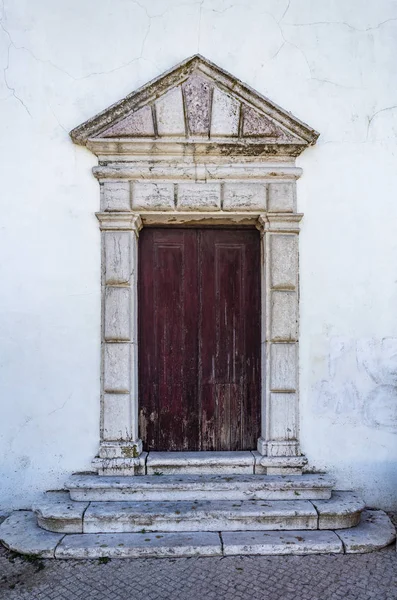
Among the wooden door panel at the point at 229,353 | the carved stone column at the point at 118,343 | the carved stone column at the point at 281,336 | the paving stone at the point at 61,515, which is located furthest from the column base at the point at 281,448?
the paving stone at the point at 61,515

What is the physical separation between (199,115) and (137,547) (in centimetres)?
308

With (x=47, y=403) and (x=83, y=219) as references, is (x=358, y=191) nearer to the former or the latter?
(x=83, y=219)

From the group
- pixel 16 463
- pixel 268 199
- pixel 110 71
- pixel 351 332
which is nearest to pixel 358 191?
pixel 268 199

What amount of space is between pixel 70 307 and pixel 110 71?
1.84m

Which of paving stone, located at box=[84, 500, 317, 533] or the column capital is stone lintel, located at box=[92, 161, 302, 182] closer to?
the column capital

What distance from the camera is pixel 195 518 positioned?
3.45 metres

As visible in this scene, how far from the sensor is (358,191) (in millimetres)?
3922

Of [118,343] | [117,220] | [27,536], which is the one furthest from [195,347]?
[27,536]

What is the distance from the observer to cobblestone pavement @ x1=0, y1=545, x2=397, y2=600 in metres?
2.85

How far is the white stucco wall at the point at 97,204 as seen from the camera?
12.6 feet

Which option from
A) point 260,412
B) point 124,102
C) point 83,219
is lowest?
point 260,412

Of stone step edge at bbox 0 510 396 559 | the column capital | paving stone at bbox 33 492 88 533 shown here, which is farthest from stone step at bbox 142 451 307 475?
the column capital

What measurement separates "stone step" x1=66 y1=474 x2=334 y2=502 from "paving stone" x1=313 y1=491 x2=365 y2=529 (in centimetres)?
11

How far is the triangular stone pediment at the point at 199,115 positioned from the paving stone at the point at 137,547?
2815 millimetres
